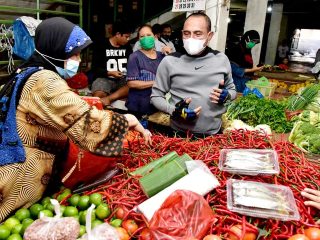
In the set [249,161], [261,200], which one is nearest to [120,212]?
[261,200]

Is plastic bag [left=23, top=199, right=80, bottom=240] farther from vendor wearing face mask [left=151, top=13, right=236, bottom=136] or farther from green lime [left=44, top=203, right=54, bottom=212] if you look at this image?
vendor wearing face mask [left=151, top=13, right=236, bottom=136]

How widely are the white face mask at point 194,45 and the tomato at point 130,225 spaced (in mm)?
1834

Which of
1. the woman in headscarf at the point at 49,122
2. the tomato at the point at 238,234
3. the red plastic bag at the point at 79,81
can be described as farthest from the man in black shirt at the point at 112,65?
the tomato at the point at 238,234

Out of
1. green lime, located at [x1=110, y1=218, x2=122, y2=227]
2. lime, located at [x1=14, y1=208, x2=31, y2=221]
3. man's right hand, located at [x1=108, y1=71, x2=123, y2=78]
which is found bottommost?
lime, located at [x1=14, y1=208, x2=31, y2=221]

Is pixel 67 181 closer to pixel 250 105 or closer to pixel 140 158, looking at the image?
pixel 140 158

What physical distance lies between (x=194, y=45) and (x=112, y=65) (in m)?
2.73

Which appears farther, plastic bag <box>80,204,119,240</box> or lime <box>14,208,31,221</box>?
lime <box>14,208,31,221</box>

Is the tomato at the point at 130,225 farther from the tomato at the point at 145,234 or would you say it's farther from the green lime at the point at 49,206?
the green lime at the point at 49,206

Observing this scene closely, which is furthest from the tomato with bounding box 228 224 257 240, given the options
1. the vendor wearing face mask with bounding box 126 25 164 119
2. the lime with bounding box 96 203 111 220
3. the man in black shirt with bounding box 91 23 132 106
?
the man in black shirt with bounding box 91 23 132 106

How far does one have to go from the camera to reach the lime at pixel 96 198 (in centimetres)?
176

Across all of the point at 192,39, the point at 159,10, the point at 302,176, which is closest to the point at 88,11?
the point at 159,10

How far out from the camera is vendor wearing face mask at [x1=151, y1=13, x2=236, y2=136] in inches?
113

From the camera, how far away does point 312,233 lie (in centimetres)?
149

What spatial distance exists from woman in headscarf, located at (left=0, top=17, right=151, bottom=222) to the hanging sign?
310cm
